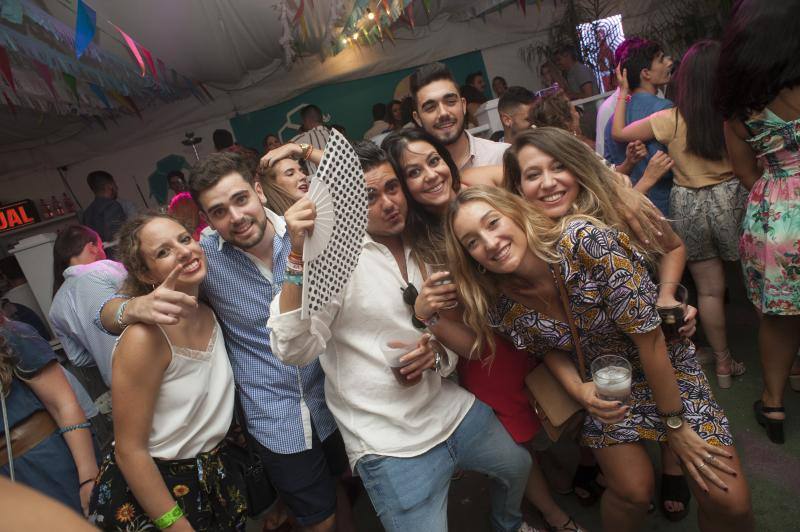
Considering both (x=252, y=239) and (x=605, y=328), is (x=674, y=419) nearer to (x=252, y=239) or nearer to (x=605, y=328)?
(x=605, y=328)

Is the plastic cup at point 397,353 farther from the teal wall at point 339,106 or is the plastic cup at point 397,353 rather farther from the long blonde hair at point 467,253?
the teal wall at point 339,106

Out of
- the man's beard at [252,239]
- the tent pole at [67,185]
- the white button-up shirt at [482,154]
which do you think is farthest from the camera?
the tent pole at [67,185]

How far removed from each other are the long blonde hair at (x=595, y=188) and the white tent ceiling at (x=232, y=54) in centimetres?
398

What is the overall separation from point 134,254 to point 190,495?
0.86 metres

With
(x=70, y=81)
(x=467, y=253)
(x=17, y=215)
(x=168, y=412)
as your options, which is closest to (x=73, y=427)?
(x=168, y=412)

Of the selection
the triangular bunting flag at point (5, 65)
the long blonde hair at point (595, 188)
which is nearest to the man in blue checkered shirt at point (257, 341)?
the long blonde hair at point (595, 188)

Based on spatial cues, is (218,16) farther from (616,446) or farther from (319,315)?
(616,446)

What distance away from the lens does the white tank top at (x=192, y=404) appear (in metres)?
1.56

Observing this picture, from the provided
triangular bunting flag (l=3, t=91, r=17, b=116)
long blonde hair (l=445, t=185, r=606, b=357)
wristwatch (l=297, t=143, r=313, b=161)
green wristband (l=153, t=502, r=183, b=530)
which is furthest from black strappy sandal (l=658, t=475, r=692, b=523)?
triangular bunting flag (l=3, t=91, r=17, b=116)

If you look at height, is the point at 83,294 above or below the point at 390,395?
above

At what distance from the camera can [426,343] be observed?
1.60 meters

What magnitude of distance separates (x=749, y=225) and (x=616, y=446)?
1200 mm

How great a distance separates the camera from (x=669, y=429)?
1603mm

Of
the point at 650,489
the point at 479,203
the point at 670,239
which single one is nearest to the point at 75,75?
the point at 479,203
